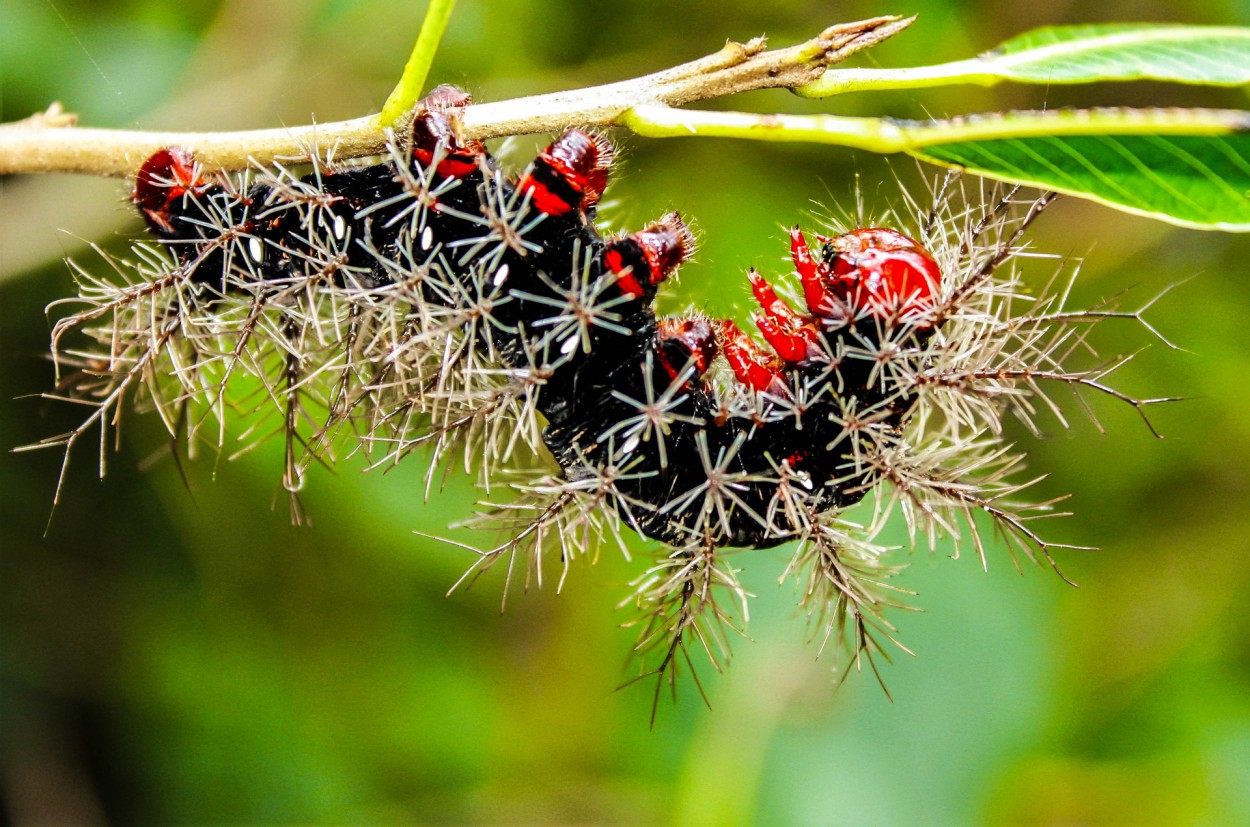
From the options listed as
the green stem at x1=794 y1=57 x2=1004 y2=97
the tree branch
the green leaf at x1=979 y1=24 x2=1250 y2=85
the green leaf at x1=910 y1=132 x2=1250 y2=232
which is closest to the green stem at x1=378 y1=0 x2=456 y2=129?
the tree branch

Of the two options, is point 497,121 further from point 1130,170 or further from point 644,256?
point 1130,170

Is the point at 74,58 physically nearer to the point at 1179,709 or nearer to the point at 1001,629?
the point at 1001,629

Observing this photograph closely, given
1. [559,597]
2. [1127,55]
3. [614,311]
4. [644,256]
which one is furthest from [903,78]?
[559,597]

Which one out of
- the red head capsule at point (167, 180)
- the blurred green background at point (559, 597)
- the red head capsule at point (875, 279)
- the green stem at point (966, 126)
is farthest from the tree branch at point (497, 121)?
the blurred green background at point (559, 597)

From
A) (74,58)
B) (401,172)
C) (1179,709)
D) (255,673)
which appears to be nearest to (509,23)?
(74,58)

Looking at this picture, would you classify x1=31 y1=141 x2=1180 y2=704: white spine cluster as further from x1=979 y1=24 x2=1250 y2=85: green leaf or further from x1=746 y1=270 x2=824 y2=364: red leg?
x1=979 y1=24 x2=1250 y2=85: green leaf

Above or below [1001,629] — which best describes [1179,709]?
below
